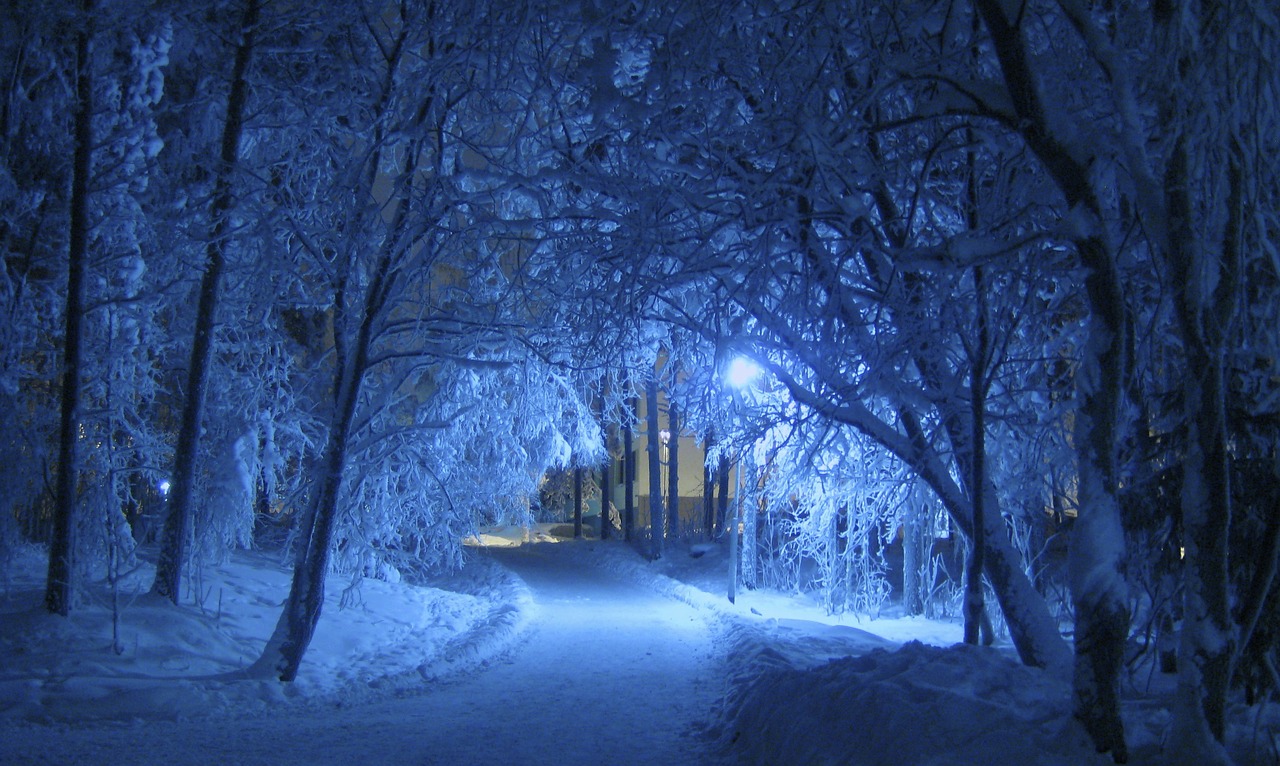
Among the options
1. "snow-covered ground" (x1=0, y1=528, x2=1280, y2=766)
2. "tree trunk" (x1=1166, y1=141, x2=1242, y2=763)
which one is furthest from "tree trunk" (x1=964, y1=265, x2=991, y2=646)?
"tree trunk" (x1=1166, y1=141, x2=1242, y2=763)

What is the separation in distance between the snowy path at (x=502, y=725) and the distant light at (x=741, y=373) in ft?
10.2

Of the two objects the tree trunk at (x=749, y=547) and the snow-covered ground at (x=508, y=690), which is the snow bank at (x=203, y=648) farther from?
the tree trunk at (x=749, y=547)

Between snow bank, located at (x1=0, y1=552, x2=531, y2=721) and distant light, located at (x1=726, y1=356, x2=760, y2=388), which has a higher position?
distant light, located at (x1=726, y1=356, x2=760, y2=388)

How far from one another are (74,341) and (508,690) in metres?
5.96

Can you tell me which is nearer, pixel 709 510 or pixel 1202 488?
pixel 1202 488

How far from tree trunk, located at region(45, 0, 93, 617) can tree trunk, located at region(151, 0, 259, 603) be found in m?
1.13

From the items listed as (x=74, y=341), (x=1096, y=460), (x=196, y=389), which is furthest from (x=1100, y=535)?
(x=74, y=341)

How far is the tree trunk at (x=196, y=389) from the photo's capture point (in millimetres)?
10078

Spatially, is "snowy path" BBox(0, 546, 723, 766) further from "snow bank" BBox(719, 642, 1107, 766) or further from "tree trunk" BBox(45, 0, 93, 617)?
"tree trunk" BBox(45, 0, 93, 617)

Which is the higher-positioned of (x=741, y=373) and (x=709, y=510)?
(x=741, y=373)

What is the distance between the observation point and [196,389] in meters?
10.3

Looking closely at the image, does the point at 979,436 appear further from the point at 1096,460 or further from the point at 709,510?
the point at 709,510

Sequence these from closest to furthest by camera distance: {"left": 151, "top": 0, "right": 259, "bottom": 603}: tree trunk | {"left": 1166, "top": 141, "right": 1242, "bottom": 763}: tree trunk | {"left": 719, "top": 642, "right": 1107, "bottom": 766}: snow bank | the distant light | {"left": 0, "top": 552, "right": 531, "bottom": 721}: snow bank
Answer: {"left": 1166, "top": 141, "right": 1242, "bottom": 763}: tree trunk, {"left": 719, "top": 642, "right": 1107, "bottom": 766}: snow bank, {"left": 0, "top": 552, "right": 531, "bottom": 721}: snow bank, the distant light, {"left": 151, "top": 0, "right": 259, "bottom": 603}: tree trunk

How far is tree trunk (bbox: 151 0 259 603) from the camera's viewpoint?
33.1 feet
